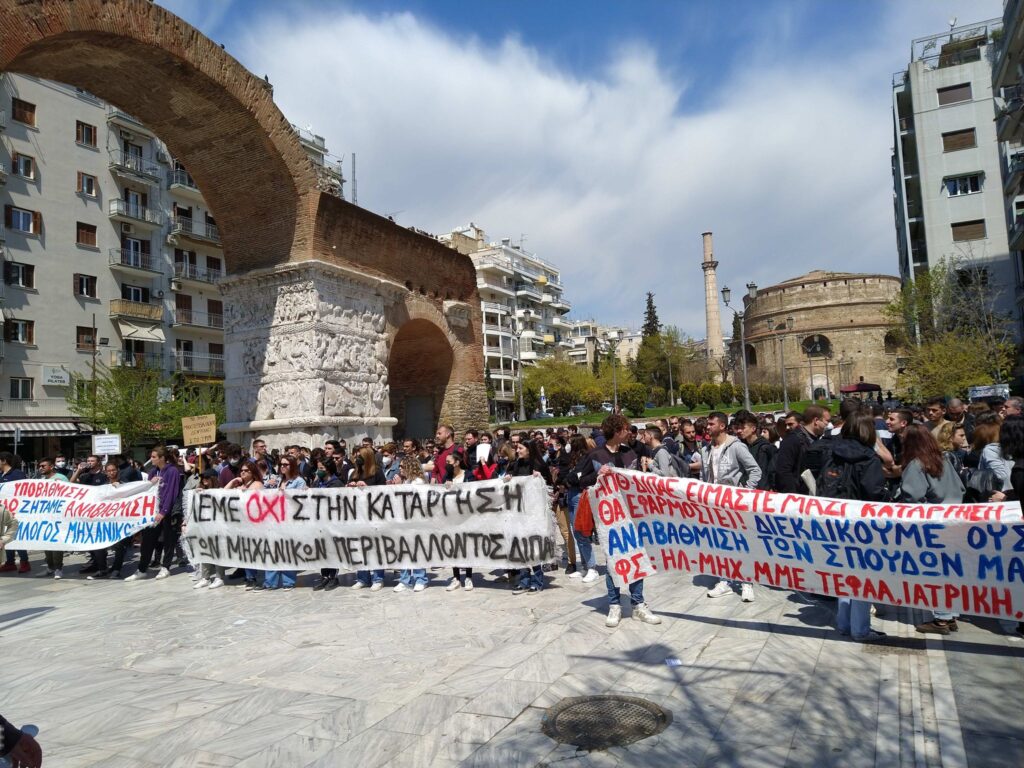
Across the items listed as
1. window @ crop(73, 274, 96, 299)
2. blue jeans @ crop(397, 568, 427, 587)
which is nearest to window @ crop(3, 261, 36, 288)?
window @ crop(73, 274, 96, 299)

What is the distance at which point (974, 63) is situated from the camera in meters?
40.4

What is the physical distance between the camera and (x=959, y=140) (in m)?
41.1

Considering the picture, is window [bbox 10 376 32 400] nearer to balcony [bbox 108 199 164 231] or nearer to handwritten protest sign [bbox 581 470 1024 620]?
balcony [bbox 108 199 164 231]

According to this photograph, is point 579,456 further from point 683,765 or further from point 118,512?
point 118,512

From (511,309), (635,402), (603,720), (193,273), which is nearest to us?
(603,720)

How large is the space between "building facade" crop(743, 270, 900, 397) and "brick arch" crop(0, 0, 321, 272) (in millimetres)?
58712

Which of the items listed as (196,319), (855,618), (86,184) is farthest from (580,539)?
(196,319)

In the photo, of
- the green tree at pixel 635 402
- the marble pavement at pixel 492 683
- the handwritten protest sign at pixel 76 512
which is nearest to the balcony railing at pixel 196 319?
the green tree at pixel 635 402

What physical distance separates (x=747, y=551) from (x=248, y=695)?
4097mm

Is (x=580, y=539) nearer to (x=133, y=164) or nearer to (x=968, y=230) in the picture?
(x=133, y=164)

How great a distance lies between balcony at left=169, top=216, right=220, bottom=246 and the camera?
39.0 m

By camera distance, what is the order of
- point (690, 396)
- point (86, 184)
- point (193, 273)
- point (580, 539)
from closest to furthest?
point (580, 539), point (86, 184), point (193, 273), point (690, 396)

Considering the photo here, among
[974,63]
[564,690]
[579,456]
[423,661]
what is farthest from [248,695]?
[974,63]

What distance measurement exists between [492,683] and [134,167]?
4062 centimetres
